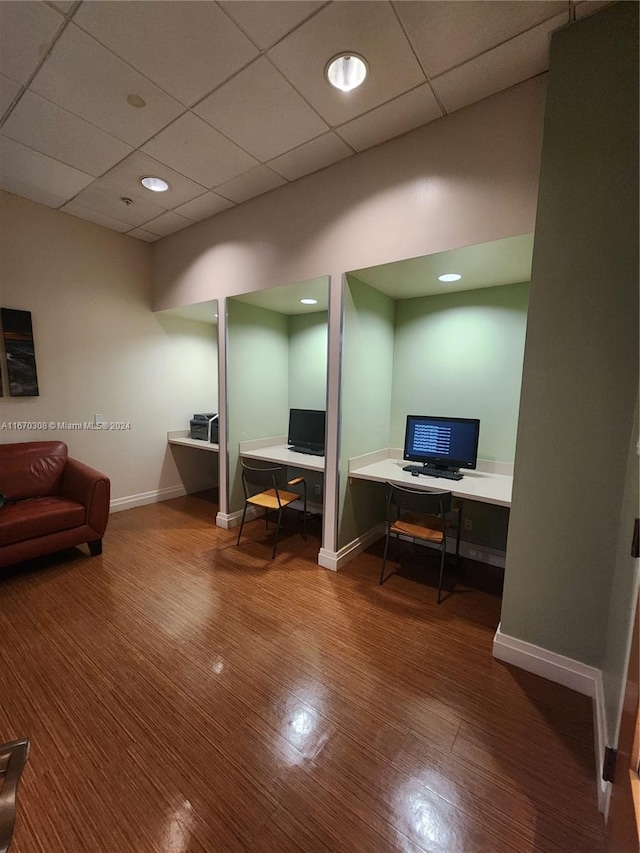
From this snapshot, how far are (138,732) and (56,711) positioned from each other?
42 cm

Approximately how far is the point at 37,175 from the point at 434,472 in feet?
13.3

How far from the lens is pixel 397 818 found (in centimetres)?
116

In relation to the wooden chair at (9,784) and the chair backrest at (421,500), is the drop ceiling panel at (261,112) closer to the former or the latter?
the chair backrest at (421,500)

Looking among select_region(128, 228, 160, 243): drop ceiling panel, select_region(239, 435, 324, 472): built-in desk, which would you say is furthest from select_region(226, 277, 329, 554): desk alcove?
select_region(128, 228, 160, 243): drop ceiling panel

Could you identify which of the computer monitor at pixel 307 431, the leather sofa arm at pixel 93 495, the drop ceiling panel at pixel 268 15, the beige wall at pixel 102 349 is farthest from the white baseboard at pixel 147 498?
the drop ceiling panel at pixel 268 15

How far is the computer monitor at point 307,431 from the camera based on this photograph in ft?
11.2

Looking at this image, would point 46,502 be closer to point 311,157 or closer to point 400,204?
point 311,157

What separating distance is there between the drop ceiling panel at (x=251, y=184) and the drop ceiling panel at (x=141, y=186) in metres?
0.24

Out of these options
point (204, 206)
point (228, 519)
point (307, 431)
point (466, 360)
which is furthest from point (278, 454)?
point (204, 206)

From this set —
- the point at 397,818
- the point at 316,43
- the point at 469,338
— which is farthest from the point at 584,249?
the point at 397,818

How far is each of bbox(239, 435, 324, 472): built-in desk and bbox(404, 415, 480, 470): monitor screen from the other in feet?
2.78

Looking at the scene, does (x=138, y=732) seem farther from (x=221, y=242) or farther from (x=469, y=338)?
(x=221, y=242)

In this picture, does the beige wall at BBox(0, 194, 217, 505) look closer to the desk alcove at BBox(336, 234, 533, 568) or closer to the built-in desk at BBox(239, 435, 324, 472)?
the built-in desk at BBox(239, 435, 324, 472)

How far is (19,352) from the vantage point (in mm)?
3143
